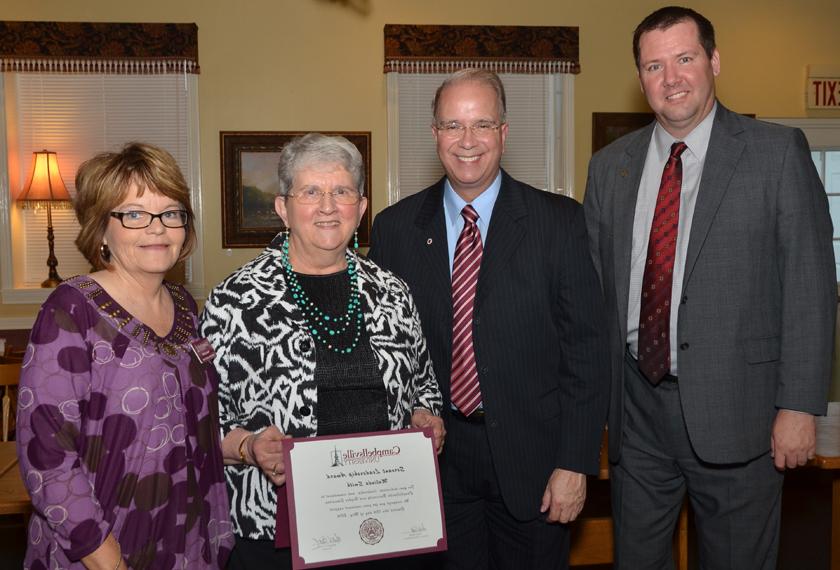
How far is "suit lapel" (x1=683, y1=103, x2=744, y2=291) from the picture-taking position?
7.59 feet

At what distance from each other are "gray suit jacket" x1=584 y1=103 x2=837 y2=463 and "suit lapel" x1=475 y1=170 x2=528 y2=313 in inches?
20.5

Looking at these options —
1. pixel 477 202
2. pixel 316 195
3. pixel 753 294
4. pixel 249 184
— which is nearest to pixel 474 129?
pixel 477 202

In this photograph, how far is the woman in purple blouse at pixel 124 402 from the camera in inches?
64.1

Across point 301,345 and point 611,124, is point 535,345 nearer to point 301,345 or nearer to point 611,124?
point 301,345

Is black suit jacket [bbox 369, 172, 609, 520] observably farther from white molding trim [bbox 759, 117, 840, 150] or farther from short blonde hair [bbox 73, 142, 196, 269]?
white molding trim [bbox 759, 117, 840, 150]

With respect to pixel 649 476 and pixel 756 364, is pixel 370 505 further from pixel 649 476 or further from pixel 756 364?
pixel 756 364

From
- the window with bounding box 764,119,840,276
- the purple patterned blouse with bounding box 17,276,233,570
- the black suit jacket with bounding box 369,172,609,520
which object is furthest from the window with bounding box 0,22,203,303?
the window with bounding box 764,119,840,276

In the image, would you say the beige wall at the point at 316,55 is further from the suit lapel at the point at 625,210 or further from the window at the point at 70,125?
the suit lapel at the point at 625,210

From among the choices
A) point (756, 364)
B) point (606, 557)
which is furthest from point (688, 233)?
point (606, 557)

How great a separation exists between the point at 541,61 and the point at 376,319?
186 inches

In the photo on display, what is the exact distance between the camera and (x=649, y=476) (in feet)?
8.18

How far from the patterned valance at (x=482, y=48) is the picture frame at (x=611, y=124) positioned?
45 centimetres

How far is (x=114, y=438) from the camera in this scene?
1705 millimetres

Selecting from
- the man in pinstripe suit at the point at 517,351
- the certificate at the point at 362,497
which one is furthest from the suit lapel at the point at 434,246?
the certificate at the point at 362,497
